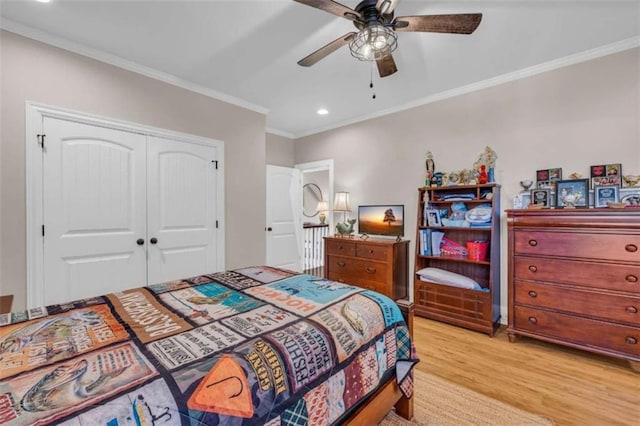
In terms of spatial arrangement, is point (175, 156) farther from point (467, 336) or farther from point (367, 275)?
point (467, 336)

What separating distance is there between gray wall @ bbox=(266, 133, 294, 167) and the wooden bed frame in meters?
3.66

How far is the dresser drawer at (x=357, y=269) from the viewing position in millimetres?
3283

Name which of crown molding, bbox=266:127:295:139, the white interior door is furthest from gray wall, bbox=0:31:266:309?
crown molding, bbox=266:127:295:139

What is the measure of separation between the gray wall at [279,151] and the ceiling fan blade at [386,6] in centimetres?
334

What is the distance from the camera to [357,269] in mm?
3510

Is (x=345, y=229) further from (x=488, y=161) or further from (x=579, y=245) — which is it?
(x=579, y=245)

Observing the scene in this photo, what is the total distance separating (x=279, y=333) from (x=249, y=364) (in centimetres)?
20

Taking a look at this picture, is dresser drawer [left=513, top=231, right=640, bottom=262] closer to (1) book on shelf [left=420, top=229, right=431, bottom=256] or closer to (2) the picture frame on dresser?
(2) the picture frame on dresser

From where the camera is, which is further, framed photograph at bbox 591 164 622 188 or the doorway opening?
the doorway opening

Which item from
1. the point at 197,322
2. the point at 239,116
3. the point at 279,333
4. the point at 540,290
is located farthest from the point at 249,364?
the point at 239,116

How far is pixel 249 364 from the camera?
0.91 meters

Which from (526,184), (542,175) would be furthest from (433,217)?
(542,175)

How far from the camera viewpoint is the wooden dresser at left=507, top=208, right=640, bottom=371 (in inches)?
79.7

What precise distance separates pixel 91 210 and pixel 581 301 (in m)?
4.20
